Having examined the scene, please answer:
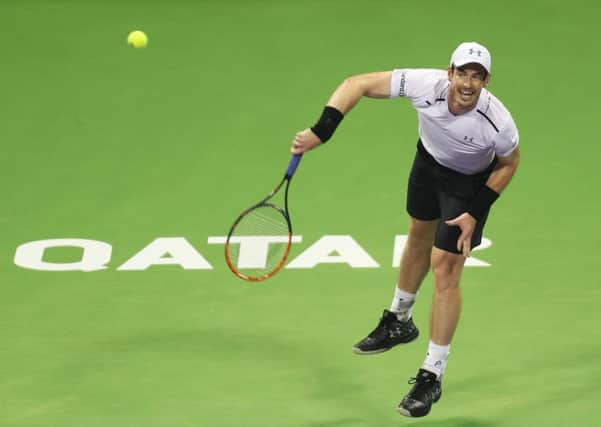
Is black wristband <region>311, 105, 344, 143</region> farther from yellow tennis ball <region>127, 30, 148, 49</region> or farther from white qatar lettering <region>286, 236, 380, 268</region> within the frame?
yellow tennis ball <region>127, 30, 148, 49</region>

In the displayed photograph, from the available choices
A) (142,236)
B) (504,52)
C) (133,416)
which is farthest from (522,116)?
(133,416)

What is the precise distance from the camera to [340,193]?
12945 millimetres

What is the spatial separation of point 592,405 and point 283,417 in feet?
6.21

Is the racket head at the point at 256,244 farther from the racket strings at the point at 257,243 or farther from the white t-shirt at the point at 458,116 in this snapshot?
the white t-shirt at the point at 458,116

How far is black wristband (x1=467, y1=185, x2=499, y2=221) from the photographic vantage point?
31.0 ft

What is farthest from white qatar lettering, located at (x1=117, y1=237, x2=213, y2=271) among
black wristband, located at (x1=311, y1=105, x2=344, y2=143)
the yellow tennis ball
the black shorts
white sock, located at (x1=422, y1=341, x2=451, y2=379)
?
the yellow tennis ball

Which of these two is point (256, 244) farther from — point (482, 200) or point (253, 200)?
point (482, 200)

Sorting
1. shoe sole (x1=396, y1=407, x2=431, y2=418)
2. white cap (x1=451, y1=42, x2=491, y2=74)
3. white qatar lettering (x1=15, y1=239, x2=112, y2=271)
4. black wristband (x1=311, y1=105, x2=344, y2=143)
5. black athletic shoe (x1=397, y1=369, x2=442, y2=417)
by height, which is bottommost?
shoe sole (x1=396, y1=407, x2=431, y2=418)

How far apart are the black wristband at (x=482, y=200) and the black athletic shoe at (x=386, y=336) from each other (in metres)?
1.31

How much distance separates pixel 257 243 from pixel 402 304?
1.80 metres

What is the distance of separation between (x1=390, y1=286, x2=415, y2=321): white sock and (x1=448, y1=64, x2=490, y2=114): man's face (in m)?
1.70

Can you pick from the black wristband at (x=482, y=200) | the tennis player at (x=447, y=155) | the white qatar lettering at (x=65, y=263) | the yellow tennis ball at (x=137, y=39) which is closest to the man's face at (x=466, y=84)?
the tennis player at (x=447, y=155)

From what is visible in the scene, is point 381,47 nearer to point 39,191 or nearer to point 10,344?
point 39,191

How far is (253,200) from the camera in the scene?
1280 centimetres
